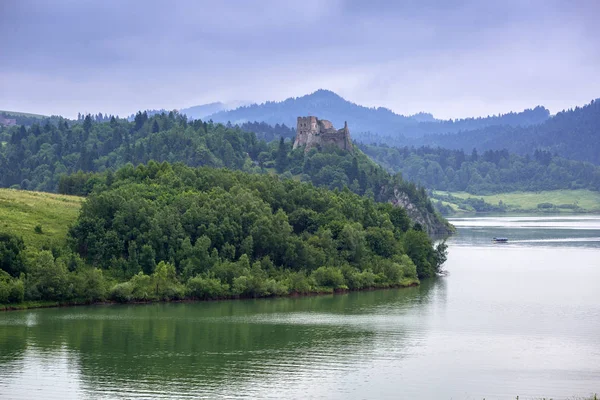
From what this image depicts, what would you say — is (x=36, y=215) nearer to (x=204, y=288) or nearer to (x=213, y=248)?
(x=213, y=248)

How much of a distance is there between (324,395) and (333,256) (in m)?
46.6

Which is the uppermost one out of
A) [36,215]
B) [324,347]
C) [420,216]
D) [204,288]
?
[36,215]

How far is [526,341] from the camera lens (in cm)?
6056

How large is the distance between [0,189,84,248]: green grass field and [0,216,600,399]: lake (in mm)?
11755

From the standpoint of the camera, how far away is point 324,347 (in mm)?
58062

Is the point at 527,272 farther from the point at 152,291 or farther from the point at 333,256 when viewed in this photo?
the point at 152,291

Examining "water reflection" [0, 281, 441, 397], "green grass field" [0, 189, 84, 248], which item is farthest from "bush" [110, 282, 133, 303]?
"green grass field" [0, 189, 84, 248]

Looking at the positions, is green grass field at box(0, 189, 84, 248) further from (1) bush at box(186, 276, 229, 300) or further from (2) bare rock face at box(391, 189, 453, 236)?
(2) bare rock face at box(391, 189, 453, 236)

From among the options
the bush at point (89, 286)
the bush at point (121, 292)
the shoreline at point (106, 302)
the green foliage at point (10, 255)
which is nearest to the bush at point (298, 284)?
the shoreline at point (106, 302)

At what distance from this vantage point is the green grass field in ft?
265

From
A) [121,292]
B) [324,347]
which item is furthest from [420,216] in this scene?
[324,347]

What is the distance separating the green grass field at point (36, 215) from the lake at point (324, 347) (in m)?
11.8

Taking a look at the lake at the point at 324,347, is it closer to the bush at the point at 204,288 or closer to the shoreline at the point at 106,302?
the shoreline at the point at 106,302

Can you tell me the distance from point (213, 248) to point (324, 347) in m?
29.2
